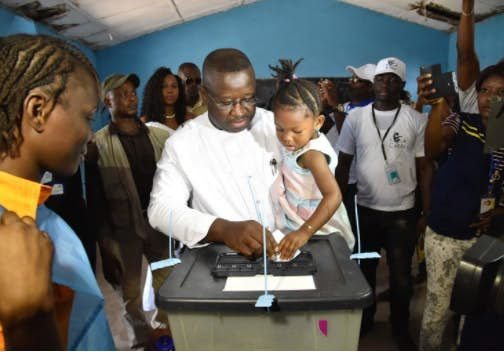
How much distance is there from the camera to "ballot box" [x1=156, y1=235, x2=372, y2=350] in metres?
0.89

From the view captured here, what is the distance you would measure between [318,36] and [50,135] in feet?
22.6

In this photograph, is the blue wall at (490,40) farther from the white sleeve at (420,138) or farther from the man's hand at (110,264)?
the man's hand at (110,264)

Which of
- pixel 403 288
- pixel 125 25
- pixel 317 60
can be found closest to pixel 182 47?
pixel 125 25

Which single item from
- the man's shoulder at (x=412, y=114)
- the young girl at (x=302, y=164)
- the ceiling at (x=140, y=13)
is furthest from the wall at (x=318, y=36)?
the young girl at (x=302, y=164)

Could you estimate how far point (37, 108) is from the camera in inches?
32.2

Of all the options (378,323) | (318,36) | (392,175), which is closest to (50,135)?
(392,175)

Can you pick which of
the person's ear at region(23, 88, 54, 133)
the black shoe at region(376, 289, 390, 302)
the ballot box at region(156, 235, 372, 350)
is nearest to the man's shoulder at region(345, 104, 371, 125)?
the black shoe at region(376, 289, 390, 302)

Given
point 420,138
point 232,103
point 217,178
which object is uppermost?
point 232,103

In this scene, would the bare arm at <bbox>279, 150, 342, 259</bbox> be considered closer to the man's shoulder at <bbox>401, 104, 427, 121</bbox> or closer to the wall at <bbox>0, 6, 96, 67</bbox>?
the man's shoulder at <bbox>401, 104, 427, 121</bbox>

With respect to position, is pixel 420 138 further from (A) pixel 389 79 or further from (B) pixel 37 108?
(B) pixel 37 108

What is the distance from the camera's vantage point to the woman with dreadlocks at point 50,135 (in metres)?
0.82

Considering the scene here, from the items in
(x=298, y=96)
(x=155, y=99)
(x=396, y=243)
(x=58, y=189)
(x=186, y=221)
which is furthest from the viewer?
(x=155, y=99)

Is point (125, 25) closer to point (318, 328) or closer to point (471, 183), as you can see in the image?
point (471, 183)

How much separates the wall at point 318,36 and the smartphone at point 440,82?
5.42 metres
